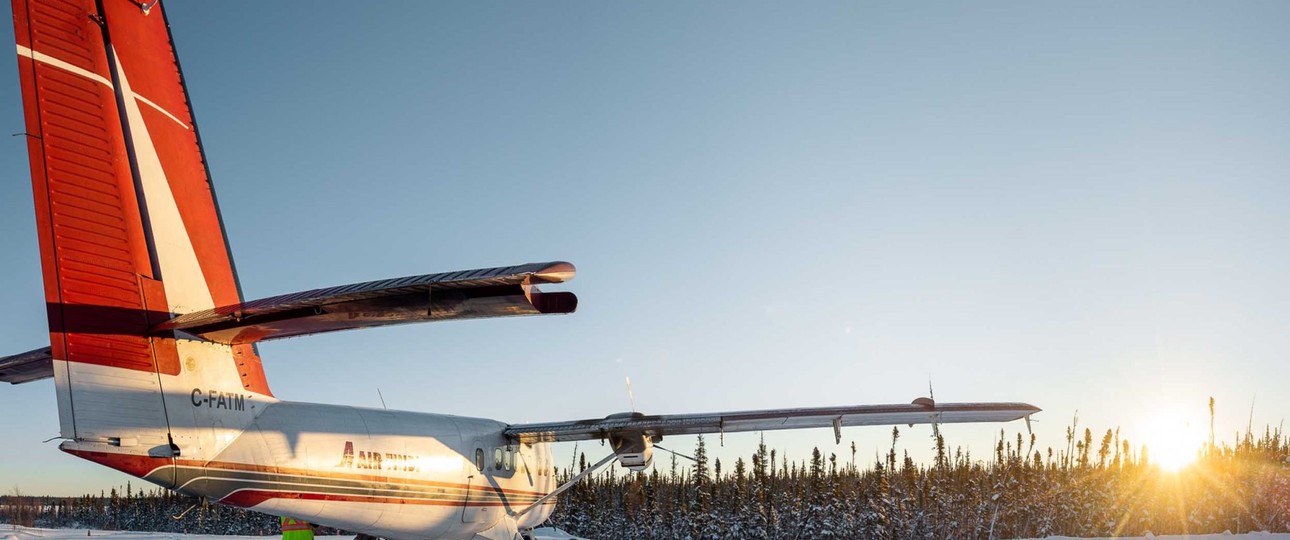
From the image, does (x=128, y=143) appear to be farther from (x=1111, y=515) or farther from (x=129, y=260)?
(x=1111, y=515)

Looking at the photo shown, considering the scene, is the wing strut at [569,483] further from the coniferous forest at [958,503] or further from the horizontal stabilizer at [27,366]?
the coniferous forest at [958,503]

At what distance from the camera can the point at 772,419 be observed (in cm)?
1425

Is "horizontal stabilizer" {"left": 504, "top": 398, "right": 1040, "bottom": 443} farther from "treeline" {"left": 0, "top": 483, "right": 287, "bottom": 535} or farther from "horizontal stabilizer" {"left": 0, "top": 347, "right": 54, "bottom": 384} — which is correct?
"treeline" {"left": 0, "top": 483, "right": 287, "bottom": 535}

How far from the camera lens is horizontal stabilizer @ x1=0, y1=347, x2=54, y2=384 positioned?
1135 centimetres

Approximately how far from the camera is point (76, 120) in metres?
6.50

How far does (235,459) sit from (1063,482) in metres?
68.6

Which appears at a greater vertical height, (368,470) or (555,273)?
(555,273)

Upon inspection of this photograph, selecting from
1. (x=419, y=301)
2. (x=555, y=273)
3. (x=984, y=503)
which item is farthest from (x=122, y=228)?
(x=984, y=503)

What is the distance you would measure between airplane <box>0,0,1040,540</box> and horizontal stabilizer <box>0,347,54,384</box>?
4386 mm

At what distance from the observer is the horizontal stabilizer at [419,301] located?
5359 millimetres

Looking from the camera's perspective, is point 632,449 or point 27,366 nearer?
point 27,366

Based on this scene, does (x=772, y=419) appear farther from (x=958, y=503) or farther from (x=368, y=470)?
(x=958, y=503)

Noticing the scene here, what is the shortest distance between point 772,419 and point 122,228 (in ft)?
34.4

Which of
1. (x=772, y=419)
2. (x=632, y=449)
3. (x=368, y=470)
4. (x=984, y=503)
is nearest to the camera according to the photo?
(x=368, y=470)
